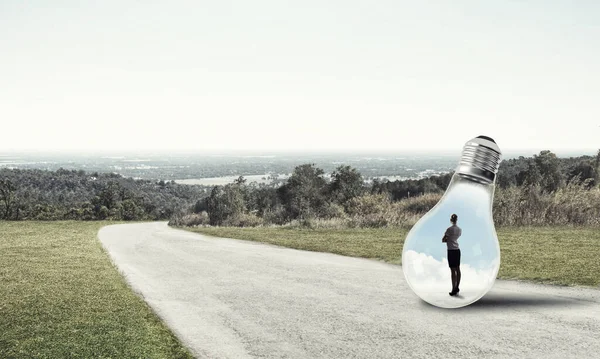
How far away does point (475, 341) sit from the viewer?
689 cm

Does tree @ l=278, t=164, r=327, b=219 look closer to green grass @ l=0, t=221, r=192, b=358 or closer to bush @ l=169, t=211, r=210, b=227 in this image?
bush @ l=169, t=211, r=210, b=227

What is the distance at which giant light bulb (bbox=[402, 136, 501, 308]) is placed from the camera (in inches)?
201

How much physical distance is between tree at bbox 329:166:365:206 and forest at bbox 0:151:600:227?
0.23 ft

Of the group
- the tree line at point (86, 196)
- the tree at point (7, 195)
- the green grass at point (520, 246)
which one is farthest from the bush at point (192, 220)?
the tree at point (7, 195)

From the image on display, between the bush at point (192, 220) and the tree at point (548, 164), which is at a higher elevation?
the tree at point (548, 164)

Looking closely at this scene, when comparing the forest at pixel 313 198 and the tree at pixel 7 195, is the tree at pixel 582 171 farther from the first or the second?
the tree at pixel 7 195

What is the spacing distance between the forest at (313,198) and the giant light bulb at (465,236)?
15088 millimetres

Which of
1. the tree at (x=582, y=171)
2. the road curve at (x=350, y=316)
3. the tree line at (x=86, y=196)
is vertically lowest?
the tree line at (x=86, y=196)

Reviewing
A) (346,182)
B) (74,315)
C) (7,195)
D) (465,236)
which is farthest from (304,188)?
(465,236)

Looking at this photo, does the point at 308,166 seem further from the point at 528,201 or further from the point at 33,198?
the point at 33,198

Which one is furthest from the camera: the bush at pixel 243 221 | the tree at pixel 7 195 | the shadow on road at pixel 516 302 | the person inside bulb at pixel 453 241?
the tree at pixel 7 195

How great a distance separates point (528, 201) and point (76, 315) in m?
16.6

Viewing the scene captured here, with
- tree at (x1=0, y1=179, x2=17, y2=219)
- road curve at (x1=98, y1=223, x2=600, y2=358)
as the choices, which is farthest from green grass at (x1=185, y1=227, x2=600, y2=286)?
tree at (x1=0, y1=179, x2=17, y2=219)

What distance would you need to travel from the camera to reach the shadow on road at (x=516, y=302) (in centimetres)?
848
